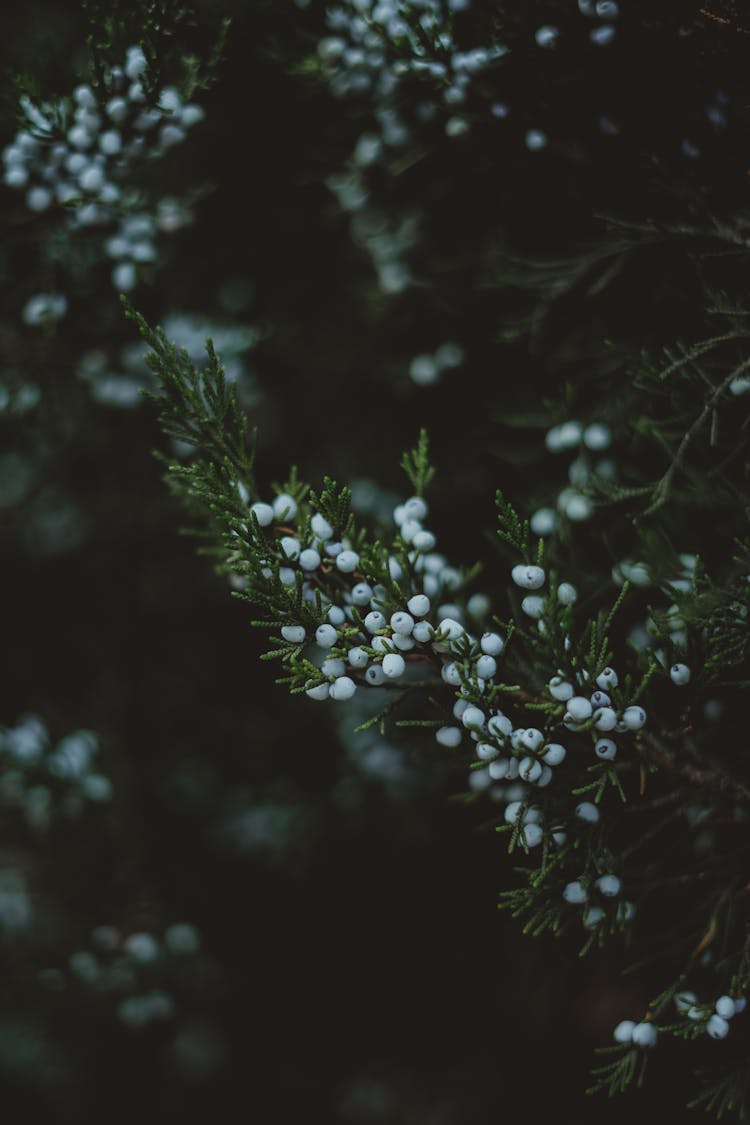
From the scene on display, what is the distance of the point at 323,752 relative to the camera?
249 centimetres

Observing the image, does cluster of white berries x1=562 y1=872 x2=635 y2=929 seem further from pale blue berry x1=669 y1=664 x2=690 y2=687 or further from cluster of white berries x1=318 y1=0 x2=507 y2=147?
cluster of white berries x1=318 y1=0 x2=507 y2=147

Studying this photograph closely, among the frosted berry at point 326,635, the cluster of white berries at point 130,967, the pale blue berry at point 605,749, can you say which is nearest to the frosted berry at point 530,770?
the pale blue berry at point 605,749

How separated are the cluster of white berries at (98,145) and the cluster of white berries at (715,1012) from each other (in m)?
1.75

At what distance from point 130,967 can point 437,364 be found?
1.86 meters

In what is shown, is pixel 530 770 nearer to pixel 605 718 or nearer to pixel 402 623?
pixel 605 718

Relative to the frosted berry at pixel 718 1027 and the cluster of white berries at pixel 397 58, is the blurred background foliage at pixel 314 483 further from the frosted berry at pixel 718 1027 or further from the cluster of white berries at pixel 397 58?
the frosted berry at pixel 718 1027

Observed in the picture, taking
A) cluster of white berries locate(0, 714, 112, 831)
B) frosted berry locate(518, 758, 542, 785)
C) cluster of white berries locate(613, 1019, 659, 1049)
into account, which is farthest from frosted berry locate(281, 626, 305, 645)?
cluster of white berries locate(0, 714, 112, 831)

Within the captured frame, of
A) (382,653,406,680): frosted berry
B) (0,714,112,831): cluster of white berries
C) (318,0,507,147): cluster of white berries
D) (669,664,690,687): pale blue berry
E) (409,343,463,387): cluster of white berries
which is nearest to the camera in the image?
(382,653,406,680): frosted berry

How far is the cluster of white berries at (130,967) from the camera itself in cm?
215

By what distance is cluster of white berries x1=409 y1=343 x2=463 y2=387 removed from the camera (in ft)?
6.26

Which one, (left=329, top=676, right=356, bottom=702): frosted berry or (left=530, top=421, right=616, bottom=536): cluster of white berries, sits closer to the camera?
(left=329, top=676, right=356, bottom=702): frosted berry

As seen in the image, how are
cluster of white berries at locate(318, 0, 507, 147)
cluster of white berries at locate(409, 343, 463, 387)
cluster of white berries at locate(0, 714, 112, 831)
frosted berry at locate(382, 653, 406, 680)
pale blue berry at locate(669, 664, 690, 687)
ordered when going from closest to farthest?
frosted berry at locate(382, 653, 406, 680), pale blue berry at locate(669, 664, 690, 687), cluster of white berries at locate(318, 0, 507, 147), cluster of white berries at locate(409, 343, 463, 387), cluster of white berries at locate(0, 714, 112, 831)

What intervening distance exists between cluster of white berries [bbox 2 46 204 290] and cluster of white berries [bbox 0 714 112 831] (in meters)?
1.27

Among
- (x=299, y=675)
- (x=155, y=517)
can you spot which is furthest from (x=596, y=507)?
(x=155, y=517)
